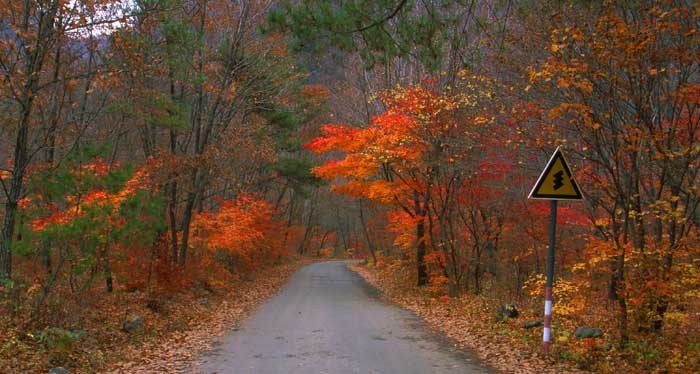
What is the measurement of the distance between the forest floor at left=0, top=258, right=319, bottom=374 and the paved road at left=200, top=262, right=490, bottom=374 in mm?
596

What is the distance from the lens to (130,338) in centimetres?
1037

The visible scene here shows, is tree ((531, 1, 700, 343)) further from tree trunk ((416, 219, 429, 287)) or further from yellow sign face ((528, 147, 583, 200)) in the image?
tree trunk ((416, 219, 429, 287))

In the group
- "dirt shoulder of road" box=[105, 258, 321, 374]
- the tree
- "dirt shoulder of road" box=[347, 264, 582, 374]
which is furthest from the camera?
"dirt shoulder of road" box=[105, 258, 321, 374]

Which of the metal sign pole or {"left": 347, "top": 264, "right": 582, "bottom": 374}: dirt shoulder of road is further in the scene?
the metal sign pole

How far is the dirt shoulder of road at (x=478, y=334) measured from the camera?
26.4 feet

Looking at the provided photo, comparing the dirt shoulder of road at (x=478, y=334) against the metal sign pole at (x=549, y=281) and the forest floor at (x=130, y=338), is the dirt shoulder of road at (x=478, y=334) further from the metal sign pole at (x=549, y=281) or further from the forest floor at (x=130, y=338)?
the forest floor at (x=130, y=338)

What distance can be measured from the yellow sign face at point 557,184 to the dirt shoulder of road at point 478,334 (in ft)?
7.98

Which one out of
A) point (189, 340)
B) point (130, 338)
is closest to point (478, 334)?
point (189, 340)

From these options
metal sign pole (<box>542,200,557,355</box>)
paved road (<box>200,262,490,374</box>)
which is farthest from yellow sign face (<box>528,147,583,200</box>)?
paved road (<box>200,262,490,374</box>)

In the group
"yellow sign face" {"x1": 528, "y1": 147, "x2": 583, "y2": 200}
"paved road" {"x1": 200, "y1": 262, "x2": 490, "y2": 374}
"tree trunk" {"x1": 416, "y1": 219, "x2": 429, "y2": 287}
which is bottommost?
"paved road" {"x1": 200, "y1": 262, "x2": 490, "y2": 374}

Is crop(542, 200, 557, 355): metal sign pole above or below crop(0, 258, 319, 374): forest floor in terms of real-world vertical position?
above

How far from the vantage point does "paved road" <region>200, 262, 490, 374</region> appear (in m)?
7.89

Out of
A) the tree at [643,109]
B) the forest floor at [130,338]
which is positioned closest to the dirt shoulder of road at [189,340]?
the forest floor at [130,338]

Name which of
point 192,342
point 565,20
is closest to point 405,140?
point 565,20
